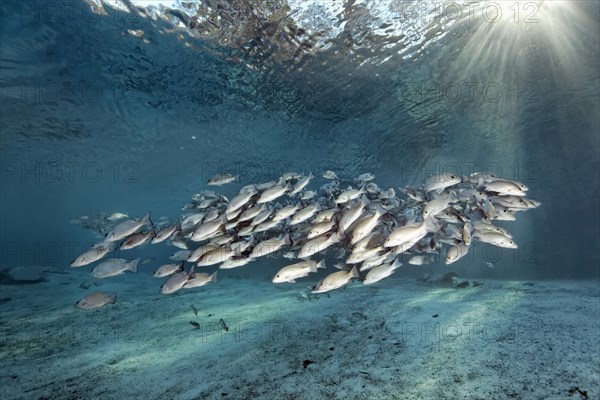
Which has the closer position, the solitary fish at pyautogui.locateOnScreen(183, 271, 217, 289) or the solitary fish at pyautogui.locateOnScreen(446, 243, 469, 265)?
the solitary fish at pyautogui.locateOnScreen(446, 243, 469, 265)

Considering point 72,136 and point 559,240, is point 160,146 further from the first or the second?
point 559,240

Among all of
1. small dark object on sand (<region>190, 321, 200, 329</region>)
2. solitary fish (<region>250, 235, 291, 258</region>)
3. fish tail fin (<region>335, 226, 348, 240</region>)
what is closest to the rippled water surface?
solitary fish (<region>250, 235, 291, 258</region>)

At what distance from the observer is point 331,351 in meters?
5.30

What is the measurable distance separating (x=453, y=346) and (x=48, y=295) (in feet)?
54.5

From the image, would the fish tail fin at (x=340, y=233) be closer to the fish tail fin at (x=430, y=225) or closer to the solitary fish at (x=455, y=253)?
the fish tail fin at (x=430, y=225)

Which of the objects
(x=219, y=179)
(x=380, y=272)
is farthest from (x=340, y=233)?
(x=219, y=179)

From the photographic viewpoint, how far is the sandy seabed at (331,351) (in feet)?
13.0

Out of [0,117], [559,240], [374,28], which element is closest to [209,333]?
[374,28]

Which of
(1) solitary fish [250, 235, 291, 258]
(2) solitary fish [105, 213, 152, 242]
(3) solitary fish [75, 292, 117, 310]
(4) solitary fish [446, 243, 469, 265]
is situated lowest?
(3) solitary fish [75, 292, 117, 310]

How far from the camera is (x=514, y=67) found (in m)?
13.9

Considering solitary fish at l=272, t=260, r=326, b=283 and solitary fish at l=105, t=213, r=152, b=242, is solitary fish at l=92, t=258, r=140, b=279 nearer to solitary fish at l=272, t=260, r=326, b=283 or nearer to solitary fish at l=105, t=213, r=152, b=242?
solitary fish at l=105, t=213, r=152, b=242

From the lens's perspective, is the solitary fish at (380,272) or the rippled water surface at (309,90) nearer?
the solitary fish at (380,272)

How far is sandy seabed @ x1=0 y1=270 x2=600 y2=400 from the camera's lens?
396cm

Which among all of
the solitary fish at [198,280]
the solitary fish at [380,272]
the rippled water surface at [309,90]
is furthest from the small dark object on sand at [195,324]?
the rippled water surface at [309,90]
